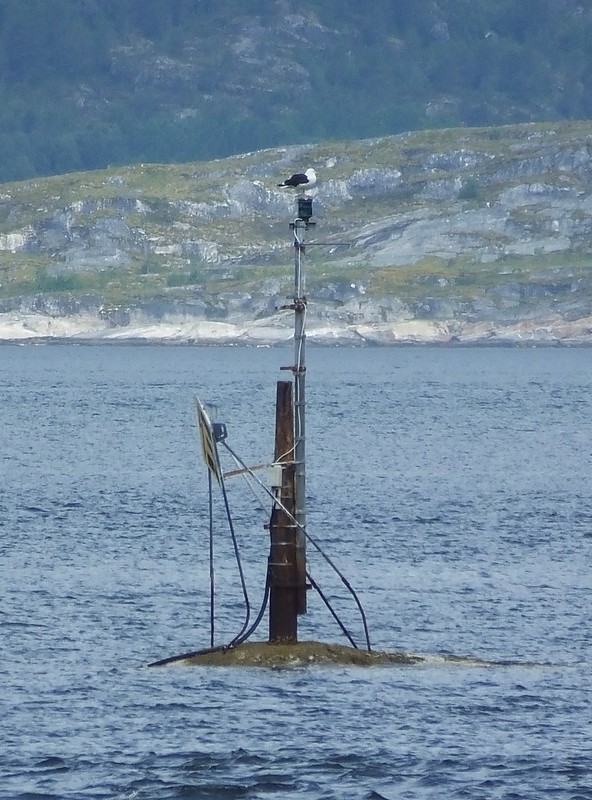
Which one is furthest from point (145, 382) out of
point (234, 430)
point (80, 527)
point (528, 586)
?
point (528, 586)

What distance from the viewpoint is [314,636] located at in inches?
1647

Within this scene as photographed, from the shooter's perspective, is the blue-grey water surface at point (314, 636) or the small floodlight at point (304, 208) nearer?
the blue-grey water surface at point (314, 636)

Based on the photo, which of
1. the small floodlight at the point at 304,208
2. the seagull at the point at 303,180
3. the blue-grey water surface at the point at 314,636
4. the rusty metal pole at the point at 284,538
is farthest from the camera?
the small floodlight at the point at 304,208

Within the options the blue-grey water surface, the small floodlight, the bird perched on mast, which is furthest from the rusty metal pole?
the bird perched on mast

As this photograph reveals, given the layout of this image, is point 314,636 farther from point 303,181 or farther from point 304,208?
point 303,181

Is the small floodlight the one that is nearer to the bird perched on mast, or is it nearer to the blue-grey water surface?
the bird perched on mast

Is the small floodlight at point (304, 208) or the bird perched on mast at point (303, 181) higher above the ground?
the bird perched on mast at point (303, 181)

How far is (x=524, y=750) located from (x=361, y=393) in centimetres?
14071

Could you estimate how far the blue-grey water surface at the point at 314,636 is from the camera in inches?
1230

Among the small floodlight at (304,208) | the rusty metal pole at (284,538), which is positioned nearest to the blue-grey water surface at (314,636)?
the rusty metal pole at (284,538)

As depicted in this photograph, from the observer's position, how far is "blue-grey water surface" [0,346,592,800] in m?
31.2

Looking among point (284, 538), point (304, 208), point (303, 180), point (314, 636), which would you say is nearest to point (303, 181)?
point (303, 180)

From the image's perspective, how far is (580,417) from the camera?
13488cm

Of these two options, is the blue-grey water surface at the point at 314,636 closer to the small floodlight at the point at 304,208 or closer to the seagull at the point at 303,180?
the small floodlight at the point at 304,208
